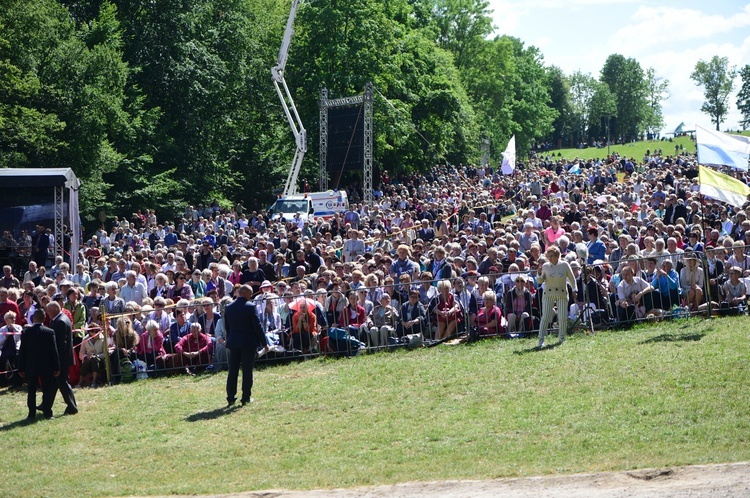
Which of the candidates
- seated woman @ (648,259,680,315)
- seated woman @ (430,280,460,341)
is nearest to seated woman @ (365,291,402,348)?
seated woman @ (430,280,460,341)

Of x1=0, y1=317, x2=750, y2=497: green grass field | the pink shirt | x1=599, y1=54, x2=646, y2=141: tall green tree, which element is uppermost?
x1=599, y1=54, x2=646, y2=141: tall green tree

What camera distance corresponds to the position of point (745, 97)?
6117 inches

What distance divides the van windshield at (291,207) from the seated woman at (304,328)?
22.6m

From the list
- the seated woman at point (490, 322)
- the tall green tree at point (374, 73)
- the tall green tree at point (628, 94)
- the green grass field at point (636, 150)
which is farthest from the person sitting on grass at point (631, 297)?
the tall green tree at point (628, 94)

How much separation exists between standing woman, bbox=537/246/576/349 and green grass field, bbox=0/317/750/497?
46 cm

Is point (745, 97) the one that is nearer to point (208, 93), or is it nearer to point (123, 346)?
point (208, 93)

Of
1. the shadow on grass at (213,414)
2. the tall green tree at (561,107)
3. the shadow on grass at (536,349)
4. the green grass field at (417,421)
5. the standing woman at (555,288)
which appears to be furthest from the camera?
the tall green tree at (561,107)

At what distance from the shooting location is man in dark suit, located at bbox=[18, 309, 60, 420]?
14.1 meters

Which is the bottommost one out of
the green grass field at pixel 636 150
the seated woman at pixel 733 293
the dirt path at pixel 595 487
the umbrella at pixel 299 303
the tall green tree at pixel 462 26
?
the dirt path at pixel 595 487

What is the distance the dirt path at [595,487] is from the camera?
9.08 metres

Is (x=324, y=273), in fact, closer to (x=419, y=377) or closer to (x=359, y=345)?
(x=359, y=345)

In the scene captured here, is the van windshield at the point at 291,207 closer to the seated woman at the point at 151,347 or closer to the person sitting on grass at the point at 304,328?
the seated woman at the point at 151,347

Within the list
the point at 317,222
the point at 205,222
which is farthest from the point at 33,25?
the point at 317,222

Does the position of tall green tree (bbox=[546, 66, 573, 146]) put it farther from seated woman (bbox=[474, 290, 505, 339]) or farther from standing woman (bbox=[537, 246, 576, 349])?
standing woman (bbox=[537, 246, 576, 349])
